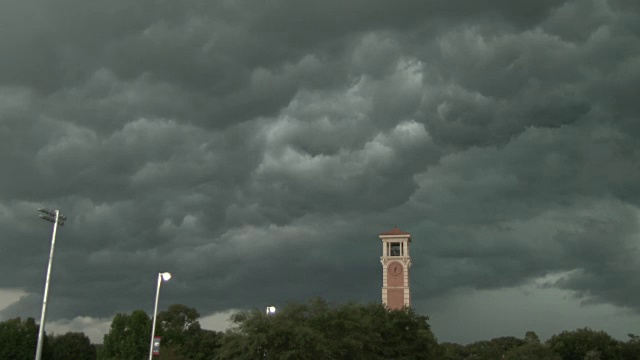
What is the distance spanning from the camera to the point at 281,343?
2212 inches

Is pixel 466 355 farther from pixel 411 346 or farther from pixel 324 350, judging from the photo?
pixel 324 350

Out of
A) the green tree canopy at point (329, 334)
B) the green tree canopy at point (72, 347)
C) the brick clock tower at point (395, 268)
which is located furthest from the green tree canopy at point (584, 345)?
the green tree canopy at point (72, 347)

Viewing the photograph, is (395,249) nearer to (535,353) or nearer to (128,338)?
(535,353)

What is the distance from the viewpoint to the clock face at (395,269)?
4990 inches

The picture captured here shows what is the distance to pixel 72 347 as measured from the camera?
114188 millimetres

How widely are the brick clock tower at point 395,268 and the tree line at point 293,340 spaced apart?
2319cm

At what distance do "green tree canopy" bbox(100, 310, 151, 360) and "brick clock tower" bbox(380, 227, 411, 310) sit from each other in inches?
1874

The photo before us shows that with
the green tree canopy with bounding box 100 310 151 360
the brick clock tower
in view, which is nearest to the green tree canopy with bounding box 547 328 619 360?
the brick clock tower

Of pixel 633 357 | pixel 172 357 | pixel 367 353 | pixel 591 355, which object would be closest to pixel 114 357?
pixel 172 357

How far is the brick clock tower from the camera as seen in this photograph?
12438 cm

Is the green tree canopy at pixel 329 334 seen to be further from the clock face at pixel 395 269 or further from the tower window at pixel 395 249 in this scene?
the tower window at pixel 395 249

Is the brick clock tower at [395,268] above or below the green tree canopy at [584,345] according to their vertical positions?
above

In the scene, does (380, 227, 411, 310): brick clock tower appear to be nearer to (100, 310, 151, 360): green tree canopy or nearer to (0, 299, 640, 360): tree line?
(0, 299, 640, 360): tree line

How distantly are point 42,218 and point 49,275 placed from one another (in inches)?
194
